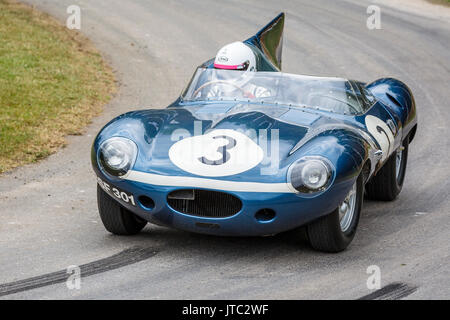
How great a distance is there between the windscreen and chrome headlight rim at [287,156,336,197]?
131cm

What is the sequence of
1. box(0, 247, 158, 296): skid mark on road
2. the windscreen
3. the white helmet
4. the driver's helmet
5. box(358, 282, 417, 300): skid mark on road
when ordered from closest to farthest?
box(358, 282, 417, 300): skid mark on road < box(0, 247, 158, 296): skid mark on road < the windscreen < the driver's helmet < the white helmet

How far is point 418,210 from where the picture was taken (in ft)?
26.3

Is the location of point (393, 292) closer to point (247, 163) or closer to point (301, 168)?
point (301, 168)

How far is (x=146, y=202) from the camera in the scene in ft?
20.8

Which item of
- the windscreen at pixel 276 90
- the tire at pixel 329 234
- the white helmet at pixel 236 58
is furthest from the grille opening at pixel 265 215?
the white helmet at pixel 236 58

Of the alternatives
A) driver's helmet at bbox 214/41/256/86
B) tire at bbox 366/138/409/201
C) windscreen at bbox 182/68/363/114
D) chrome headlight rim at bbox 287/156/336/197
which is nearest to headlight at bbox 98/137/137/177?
chrome headlight rim at bbox 287/156/336/197

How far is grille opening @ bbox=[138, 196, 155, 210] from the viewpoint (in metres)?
6.32

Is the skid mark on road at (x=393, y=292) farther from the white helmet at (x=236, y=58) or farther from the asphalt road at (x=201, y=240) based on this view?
the white helmet at (x=236, y=58)

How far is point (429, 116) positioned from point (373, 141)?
17.8 feet

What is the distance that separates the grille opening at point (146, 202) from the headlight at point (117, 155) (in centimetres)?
22

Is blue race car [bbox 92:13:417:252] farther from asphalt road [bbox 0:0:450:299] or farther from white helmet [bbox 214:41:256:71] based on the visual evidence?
white helmet [bbox 214:41:256:71]

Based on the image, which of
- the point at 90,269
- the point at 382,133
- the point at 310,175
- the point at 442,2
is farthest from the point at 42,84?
the point at 442,2

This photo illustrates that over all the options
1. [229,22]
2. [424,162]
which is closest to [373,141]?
[424,162]
